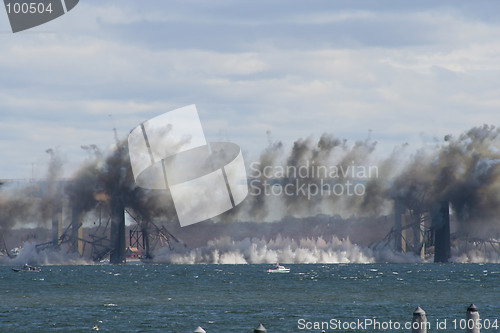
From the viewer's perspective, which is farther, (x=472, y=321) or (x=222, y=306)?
(x=222, y=306)

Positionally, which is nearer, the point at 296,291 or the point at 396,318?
the point at 396,318

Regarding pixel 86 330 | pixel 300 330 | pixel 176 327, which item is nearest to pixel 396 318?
pixel 300 330

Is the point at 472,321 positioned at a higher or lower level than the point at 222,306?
higher

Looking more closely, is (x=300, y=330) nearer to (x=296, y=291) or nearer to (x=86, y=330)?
(x=86, y=330)

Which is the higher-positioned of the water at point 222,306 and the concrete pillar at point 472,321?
the concrete pillar at point 472,321

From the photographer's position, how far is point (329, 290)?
130750 millimetres

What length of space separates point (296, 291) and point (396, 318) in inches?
1859

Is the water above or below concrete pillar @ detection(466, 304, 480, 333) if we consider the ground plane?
below

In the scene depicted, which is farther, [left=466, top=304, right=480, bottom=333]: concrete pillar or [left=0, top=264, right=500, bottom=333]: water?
[left=0, top=264, right=500, bottom=333]: water

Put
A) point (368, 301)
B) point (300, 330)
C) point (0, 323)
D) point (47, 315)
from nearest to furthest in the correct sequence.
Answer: point (300, 330) < point (0, 323) < point (47, 315) < point (368, 301)

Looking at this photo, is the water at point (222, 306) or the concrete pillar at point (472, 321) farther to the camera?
the water at point (222, 306)

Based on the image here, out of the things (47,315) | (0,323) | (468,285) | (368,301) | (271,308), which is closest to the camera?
(0,323)

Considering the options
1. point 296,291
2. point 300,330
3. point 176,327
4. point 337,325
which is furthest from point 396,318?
point 296,291

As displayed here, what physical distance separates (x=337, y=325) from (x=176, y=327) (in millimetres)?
15209
